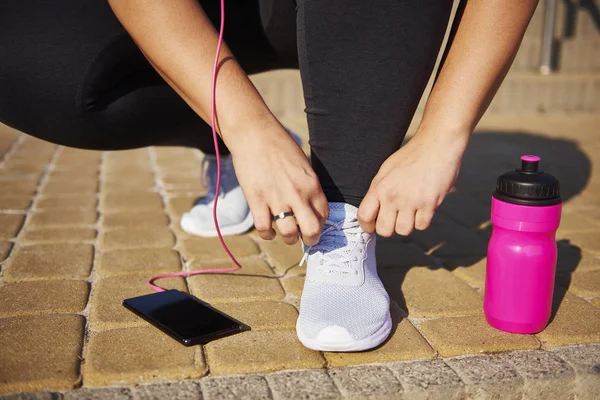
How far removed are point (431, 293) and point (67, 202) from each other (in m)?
1.50

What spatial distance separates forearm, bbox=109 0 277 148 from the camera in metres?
1.24

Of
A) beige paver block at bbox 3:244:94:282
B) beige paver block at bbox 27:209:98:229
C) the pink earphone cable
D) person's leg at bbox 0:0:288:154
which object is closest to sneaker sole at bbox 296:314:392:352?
the pink earphone cable

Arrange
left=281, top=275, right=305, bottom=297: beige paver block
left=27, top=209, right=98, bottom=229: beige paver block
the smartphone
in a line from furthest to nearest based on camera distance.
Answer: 1. left=27, top=209, right=98, bottom=229: beige paver block
2. left=281, top=275, right=305, bottom=297: beige paver block
3. the smartphone

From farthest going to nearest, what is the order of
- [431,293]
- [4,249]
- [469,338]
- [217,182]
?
1. [4,249]
2. [431,293]
3. [217,182]
4. [469,338]

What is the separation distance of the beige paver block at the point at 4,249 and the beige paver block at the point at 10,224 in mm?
64

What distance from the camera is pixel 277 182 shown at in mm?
1227

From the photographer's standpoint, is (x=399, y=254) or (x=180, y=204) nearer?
(x=399, y=254)

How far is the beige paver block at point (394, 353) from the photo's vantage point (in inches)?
51.2

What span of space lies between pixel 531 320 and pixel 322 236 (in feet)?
1.66

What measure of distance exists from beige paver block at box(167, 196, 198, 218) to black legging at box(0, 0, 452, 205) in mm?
336

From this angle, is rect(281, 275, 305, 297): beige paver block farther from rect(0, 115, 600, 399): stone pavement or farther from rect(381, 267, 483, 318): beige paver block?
rect(381, 267, 483, 318): beige paver block

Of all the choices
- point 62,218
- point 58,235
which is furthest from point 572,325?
point 62,218

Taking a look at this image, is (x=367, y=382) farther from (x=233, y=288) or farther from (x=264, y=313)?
(x=233, y=288)

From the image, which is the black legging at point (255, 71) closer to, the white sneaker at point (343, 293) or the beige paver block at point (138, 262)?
the white sneaker at point (343, 293)
